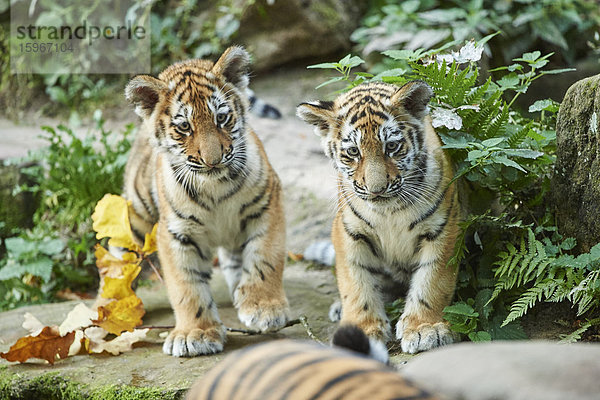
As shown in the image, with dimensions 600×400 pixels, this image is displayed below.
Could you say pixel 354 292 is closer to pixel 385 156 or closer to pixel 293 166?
pixel 385 156

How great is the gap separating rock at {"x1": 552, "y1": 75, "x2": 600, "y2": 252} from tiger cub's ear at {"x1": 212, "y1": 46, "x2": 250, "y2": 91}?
189 centimetres

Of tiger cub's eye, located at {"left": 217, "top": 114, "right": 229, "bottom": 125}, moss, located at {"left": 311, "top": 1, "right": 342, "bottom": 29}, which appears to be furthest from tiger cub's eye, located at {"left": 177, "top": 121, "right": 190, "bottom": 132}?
moss, located at {"left": 311, "top": 1, "right": 342, "bottom": 29}

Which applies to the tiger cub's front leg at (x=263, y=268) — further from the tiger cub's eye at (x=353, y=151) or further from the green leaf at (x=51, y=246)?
the green leaf at (x=51, y=246)

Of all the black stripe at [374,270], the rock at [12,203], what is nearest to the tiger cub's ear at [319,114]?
the black stripe at [374,270]

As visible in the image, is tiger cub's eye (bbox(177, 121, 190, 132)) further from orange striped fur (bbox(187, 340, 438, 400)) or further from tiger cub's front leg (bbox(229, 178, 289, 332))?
orange striped fur (bbox(187, 340, 438, 400))

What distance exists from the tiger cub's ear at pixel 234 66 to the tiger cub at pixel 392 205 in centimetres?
70

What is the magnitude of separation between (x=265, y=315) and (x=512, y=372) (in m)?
2.34

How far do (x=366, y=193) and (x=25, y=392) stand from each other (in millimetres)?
2110

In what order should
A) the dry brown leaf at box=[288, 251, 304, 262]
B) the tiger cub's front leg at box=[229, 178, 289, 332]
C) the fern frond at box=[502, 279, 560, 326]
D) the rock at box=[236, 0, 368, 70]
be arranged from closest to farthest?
the fern frond at box=[502, 279, 560, 326] → the tiger cub's front leg at box=[229, 178, 289, 332] → the dry brown leaf at box=[288, 251, 304, 262] → the rock at box=[236, 0, 368, 70]

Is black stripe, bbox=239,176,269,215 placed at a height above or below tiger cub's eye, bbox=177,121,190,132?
below

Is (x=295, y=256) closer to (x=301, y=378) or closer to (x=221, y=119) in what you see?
(x=221, y=119)

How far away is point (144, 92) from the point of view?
13.9ft

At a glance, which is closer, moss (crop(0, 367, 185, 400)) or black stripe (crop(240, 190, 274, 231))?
moss (crop(0, 367, 185, 400))

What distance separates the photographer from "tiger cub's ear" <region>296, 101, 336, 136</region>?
379 cm
